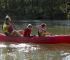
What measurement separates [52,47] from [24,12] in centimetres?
3724

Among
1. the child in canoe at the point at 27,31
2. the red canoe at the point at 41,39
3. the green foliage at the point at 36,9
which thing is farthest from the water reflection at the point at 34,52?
the green foliage at the point at 36,9

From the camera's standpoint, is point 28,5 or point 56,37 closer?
point 56,37

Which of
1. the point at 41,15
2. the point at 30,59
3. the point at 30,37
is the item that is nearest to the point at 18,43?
the point at 30,37

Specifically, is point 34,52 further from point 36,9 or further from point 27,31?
point 36,9

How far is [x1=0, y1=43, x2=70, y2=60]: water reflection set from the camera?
12.4 meters

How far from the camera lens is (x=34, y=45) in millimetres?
16016

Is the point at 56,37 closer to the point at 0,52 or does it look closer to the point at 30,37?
the point at 30,37

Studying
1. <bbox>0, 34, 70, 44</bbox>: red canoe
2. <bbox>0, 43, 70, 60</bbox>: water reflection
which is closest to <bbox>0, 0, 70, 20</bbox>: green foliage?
<bbox>0, 34, 70, 44</bbox>: red canoe

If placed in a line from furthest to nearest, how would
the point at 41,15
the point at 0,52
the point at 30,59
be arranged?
1. the point at 41,15
2. the point at 0,52
3. the point at 30,59

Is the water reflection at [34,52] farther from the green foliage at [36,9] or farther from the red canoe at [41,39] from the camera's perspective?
the green foliage at [36,9]

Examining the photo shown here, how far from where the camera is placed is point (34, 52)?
13.8 meters

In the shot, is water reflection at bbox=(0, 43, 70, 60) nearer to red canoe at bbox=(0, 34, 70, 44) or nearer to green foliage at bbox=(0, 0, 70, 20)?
red canoe at bbox=(0, 34, 70, 44)

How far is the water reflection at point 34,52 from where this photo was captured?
12.4m

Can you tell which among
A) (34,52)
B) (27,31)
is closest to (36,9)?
(27,31)
